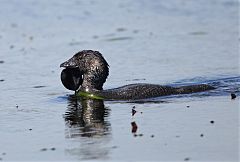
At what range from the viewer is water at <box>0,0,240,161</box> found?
1014cm

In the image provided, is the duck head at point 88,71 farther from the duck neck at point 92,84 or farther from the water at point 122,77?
the water at point 122,77

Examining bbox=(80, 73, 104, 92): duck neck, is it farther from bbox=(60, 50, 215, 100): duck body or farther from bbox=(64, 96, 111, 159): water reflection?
bbox=(64, 96, 111, 159): water reflection

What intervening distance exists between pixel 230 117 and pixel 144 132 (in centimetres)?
142

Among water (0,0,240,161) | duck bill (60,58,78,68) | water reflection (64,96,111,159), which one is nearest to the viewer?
water reflection (64,96,111,159)

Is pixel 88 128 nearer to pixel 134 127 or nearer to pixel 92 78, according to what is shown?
pixel 134 127

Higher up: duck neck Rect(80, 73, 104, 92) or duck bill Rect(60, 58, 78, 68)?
duck bill Rect(60, 58, 78, 68)

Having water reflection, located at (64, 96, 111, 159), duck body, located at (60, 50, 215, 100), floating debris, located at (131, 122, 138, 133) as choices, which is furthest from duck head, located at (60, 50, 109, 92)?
floating debris, located at (131, 122, 138, 133)

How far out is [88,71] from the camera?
1405cm

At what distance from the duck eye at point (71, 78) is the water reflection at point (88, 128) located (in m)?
0.20

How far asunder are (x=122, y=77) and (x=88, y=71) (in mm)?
1771

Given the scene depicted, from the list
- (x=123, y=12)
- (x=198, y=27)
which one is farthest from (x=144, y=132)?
(x=123, y=12)

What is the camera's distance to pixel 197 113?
11.9 m

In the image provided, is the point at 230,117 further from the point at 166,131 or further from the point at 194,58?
the point at 194,58

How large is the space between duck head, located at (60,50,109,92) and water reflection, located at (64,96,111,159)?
28 centimetres
